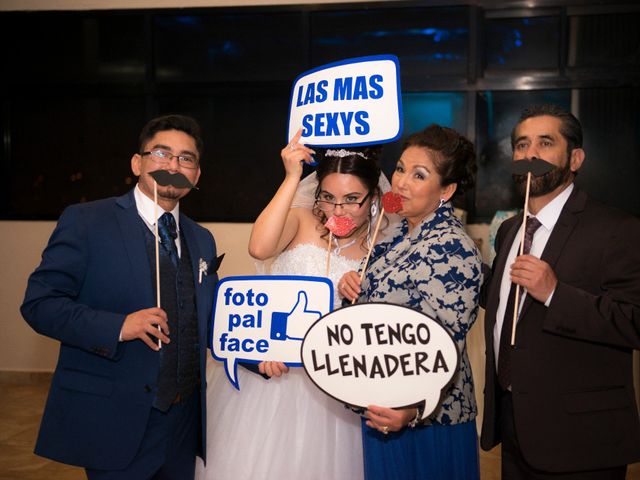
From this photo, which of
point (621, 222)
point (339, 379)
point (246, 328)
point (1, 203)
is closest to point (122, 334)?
point (246, 328)

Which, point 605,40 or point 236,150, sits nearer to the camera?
point 605,40

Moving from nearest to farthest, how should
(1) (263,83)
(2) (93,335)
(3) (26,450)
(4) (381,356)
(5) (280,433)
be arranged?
(4) (381,356) → (2) (93,335) → (5) (280,433) → (3) (26,450) → (1) (263,83)

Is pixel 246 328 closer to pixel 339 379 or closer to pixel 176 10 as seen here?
pixel 339 379

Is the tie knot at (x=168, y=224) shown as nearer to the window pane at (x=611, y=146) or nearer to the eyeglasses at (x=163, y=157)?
the eyeglasses at (x=163, y=157)

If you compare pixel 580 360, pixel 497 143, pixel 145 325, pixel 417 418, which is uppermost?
pixel 497 143

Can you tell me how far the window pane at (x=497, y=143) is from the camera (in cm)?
508

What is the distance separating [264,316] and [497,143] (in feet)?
11.9

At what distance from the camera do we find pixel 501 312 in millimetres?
2016

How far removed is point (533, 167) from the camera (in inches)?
73.7

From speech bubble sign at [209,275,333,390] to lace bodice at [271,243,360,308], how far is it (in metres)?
0.35

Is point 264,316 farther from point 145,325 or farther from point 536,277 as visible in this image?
point 536,277

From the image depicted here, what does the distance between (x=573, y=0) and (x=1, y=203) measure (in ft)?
15.7

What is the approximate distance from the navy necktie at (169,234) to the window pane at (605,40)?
389 cm

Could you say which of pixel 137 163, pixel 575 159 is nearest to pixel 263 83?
pixel 137 163
